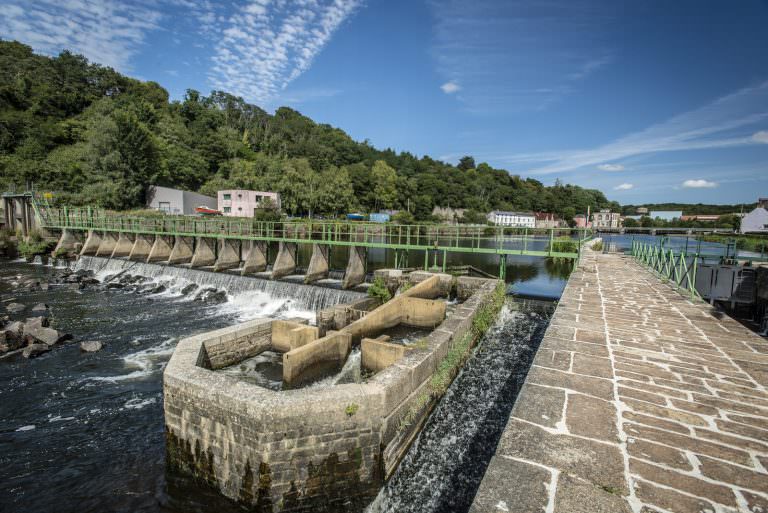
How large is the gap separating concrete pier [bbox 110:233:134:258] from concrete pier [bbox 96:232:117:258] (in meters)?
0.94

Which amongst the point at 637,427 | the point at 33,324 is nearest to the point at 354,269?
the point at 33,324

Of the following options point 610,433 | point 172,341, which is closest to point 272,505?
point 610,433

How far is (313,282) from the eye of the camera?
20000 millimetres

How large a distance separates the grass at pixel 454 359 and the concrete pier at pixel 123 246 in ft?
94.2

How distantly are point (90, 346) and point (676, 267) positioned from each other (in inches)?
766

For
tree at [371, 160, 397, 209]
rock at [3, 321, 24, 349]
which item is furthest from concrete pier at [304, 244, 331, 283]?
tree at [371, 160, 397, 209]

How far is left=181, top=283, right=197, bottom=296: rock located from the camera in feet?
66.7

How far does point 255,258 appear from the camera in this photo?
75.3ft

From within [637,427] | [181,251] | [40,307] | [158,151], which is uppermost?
[158,151]

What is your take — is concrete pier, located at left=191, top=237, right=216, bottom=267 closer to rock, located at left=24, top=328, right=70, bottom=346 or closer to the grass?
rock, located at left=24, top=328, right=70, bottom=346

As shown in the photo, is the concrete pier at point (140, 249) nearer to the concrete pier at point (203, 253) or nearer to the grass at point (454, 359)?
the concrete pier at point (203, 253)

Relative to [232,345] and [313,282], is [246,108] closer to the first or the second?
[313,282]

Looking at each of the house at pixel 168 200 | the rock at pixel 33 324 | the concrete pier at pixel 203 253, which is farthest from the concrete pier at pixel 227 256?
the house at pixel 168 200

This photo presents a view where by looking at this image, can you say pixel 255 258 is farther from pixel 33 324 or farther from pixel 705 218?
pixel 705 218
